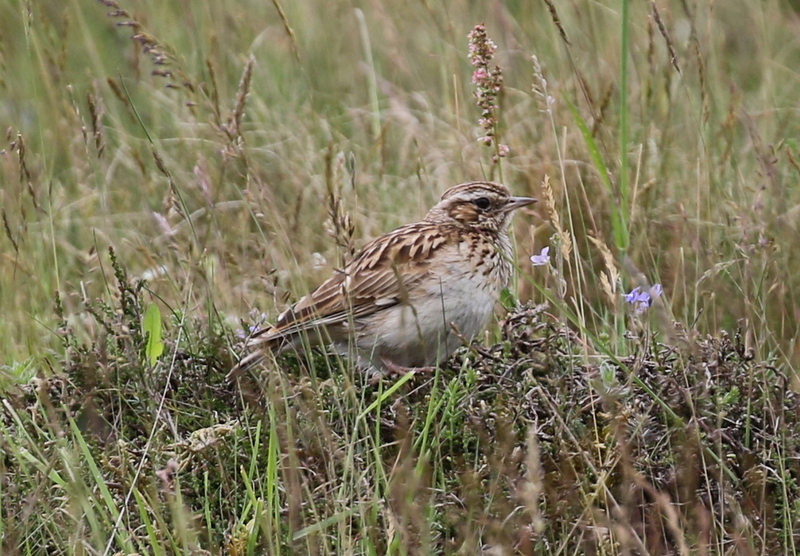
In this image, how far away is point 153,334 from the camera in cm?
411

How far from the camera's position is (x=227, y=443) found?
3.69 m

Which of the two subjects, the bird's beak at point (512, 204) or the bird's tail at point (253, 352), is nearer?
the bird's tail at point (253, 352)

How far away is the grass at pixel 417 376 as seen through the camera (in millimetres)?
3123

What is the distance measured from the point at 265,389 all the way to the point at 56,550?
2.42 ft

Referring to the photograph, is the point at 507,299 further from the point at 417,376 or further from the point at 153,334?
the point at 153,334

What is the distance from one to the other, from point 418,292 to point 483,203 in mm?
613

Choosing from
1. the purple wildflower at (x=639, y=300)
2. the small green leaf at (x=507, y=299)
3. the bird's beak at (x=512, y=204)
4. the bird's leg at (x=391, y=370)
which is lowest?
the bird's leg at (x=391, y=370)

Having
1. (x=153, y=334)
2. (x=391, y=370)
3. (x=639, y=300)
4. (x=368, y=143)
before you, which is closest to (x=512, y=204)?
(x=391, y=370)

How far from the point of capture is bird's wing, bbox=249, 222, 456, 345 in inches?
176

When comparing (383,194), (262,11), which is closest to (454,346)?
(383,194)

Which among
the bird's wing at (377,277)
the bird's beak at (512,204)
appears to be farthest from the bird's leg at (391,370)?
the bird's beak at (512,204)

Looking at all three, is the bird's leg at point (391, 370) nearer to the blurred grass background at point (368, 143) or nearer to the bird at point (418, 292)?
the bird at point (418, 292)

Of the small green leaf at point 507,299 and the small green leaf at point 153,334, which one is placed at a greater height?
the small green leaf at point 153,334

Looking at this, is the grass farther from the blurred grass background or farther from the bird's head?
the bird's head
